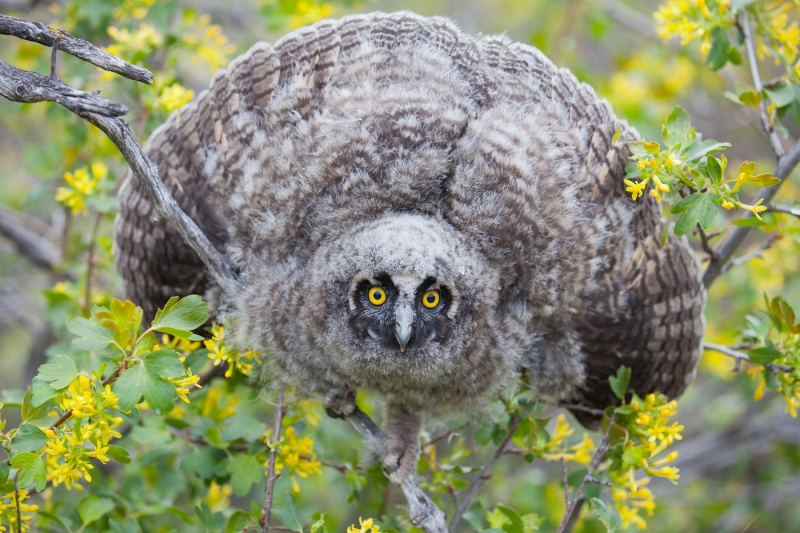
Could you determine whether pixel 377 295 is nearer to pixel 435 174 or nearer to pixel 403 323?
pixel 403 323

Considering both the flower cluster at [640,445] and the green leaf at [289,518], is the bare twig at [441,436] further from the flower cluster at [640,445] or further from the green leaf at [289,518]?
the green leaf at [289,518]

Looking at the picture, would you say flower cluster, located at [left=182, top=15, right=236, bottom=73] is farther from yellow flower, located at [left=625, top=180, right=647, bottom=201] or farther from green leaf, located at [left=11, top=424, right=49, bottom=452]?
yellow flower, located at [left=625, top=180, right=647, bottom=201]

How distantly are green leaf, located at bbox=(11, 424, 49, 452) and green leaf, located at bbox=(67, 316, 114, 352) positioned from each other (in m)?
0.32

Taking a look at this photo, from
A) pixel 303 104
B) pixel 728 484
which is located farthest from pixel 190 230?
pixel 728 484

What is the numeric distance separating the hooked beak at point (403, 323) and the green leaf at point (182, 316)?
0.73m

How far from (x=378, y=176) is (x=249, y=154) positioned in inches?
21.2

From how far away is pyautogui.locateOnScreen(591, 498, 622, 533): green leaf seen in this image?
243 cm

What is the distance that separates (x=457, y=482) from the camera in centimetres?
287

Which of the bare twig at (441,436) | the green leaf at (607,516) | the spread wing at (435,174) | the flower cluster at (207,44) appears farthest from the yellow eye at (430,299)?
the flower cluster at (207,44)

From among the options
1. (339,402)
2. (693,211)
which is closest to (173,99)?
(339,402)

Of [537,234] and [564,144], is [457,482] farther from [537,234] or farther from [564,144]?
[564,144]

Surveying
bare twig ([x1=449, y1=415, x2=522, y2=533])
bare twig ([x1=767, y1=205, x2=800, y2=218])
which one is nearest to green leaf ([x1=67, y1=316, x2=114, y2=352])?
bare twig ([x1=449, y1=415, x2=522, y2=533])

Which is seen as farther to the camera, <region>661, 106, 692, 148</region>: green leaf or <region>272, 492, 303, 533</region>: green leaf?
<region>661, 106, 692, 148</region>: green leaf

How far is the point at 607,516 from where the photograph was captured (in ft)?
8.04
